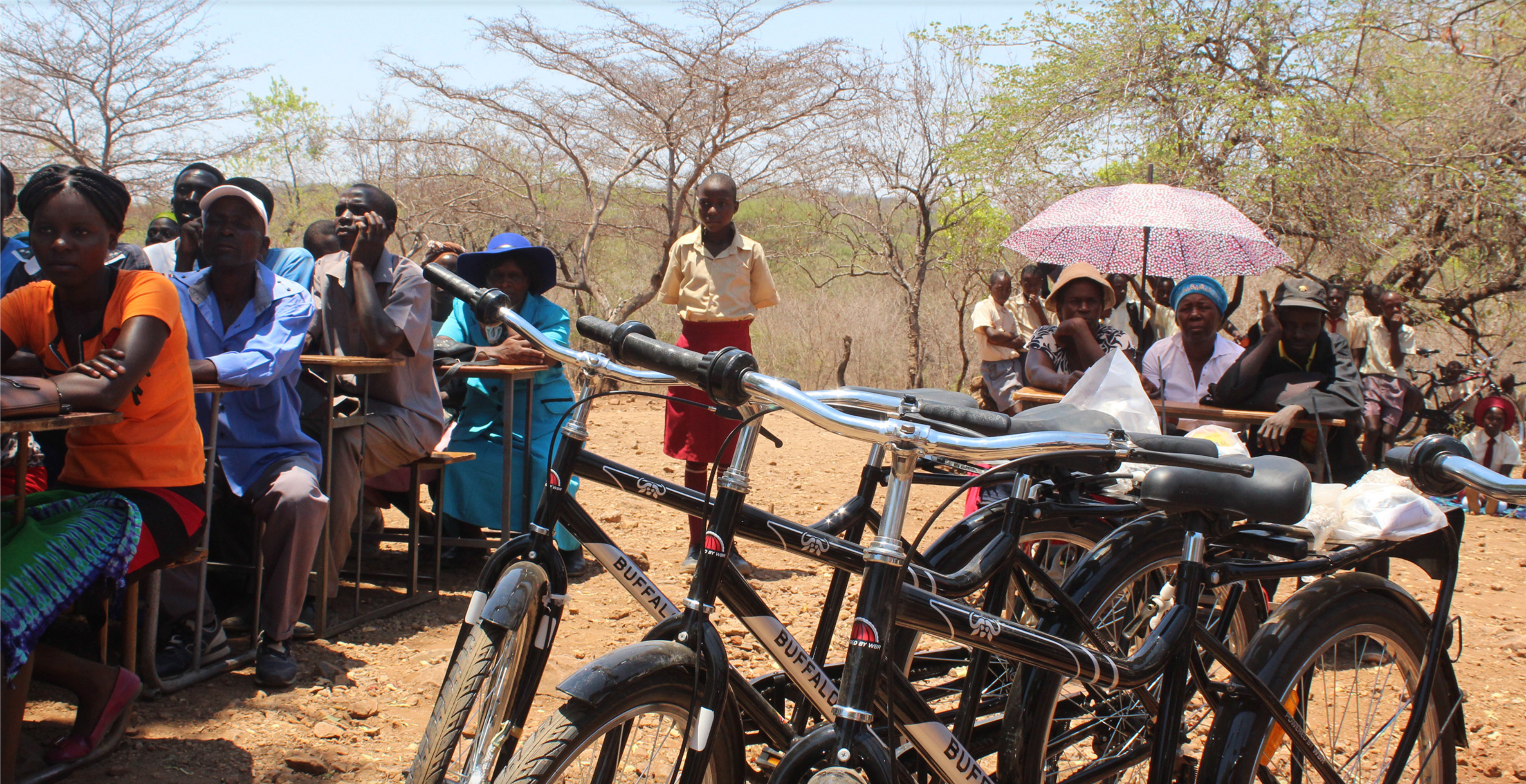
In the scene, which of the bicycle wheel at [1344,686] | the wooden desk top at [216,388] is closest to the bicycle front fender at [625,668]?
the bicycle wheel at [1344,686]

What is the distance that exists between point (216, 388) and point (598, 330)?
6.21 feet

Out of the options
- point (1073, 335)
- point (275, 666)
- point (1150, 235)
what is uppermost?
point (1150, 235)

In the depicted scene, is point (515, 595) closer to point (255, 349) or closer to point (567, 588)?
point (567, 588)

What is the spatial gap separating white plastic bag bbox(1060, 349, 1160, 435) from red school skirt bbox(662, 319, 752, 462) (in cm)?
199

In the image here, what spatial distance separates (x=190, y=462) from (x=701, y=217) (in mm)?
3086

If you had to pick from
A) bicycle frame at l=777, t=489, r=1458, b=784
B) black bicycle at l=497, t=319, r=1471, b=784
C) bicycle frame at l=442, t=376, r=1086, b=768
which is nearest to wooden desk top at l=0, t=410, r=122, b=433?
bicycle frame at l=442, t=376, r=1086, b=768

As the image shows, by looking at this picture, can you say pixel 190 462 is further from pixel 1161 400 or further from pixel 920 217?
pixel 920 217

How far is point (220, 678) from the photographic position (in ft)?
11.5

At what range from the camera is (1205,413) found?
4.63 metres

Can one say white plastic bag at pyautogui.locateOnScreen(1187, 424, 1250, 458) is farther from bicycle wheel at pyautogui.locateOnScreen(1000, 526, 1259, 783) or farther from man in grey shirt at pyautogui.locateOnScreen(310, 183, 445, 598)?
man in grey shirt at pyautogui.locateOnScreen(310, 183, 445, 598)

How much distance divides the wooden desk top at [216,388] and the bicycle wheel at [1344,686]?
2.88 metres

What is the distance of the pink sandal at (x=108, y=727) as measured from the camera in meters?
2.74

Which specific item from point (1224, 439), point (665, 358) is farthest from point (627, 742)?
point (1224, 439)

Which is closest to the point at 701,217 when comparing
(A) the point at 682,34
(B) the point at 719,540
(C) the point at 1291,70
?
(B) the point at 719,540
